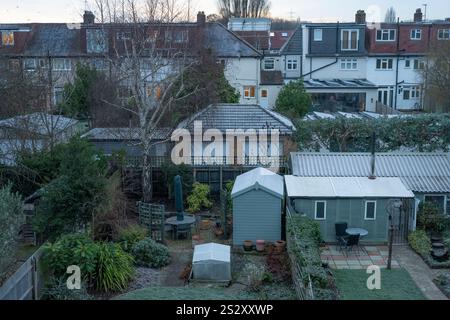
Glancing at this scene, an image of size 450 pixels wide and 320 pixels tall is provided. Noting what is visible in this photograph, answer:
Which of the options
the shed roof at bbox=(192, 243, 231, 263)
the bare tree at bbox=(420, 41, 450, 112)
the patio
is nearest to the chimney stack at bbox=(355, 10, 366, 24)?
the bare tree at bbox=(420, 41, 450, 112)

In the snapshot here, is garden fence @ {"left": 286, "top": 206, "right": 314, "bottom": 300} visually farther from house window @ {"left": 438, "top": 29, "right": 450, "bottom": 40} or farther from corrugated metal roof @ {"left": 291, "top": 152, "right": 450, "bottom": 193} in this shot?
house window @ {"left": 438, "top": 29, "right": 450, "bottom": 40}

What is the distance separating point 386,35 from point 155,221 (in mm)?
30617

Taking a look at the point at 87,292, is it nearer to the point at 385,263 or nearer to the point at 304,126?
the point at 385,263

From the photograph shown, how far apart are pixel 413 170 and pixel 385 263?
4.95m

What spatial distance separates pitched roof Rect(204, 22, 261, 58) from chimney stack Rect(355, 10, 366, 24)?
1005cm

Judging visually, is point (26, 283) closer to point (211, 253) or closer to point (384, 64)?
point (211, 253)

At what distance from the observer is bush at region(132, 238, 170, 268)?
15.5 m

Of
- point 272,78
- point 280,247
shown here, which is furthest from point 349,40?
point 280,247

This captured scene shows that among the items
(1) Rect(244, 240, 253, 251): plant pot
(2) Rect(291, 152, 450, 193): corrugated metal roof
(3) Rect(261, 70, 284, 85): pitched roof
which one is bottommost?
(1) Rect(244, 240, 253, 251): plant pot

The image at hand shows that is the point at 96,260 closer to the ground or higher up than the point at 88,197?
closer to the ground

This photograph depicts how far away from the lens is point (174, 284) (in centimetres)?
1423

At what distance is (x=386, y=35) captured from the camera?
4212 centimetres

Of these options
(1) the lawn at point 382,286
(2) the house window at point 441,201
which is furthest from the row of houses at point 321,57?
(1) the lawn at point 382,286
